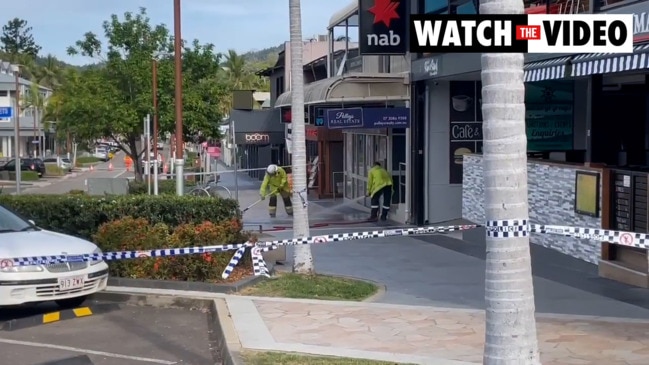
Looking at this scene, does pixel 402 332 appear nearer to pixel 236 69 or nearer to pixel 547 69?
pixel 547 69

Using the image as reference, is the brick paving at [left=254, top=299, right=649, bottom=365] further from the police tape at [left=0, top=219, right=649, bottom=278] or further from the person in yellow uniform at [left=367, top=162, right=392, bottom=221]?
the person in yellow uniform at [left=367, top=162, right=392, bottom=221]

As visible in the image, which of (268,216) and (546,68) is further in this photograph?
(268,216)

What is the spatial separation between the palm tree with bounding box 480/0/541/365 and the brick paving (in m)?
2.31

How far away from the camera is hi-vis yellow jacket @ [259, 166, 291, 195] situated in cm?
2391

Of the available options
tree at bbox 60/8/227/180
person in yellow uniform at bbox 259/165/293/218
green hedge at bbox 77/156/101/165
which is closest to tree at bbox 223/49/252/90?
green hedge at bbox 77/156/101/165

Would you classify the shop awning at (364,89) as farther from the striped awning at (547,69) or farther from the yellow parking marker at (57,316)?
the yellow parking marker at (57,316)

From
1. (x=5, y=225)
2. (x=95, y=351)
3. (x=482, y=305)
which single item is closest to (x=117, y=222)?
(x=5, y=225)

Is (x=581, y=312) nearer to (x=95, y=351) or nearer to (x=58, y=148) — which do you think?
(x=95, y=351)

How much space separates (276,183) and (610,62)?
13098 mm

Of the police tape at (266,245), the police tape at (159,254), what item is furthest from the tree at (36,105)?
the police tape at (159,254)

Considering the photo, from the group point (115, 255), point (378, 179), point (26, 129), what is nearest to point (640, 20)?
point (115, 255)

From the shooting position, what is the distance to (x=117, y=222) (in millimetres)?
13352

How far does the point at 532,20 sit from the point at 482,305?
6.70 m

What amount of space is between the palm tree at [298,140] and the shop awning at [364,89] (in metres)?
8.02
